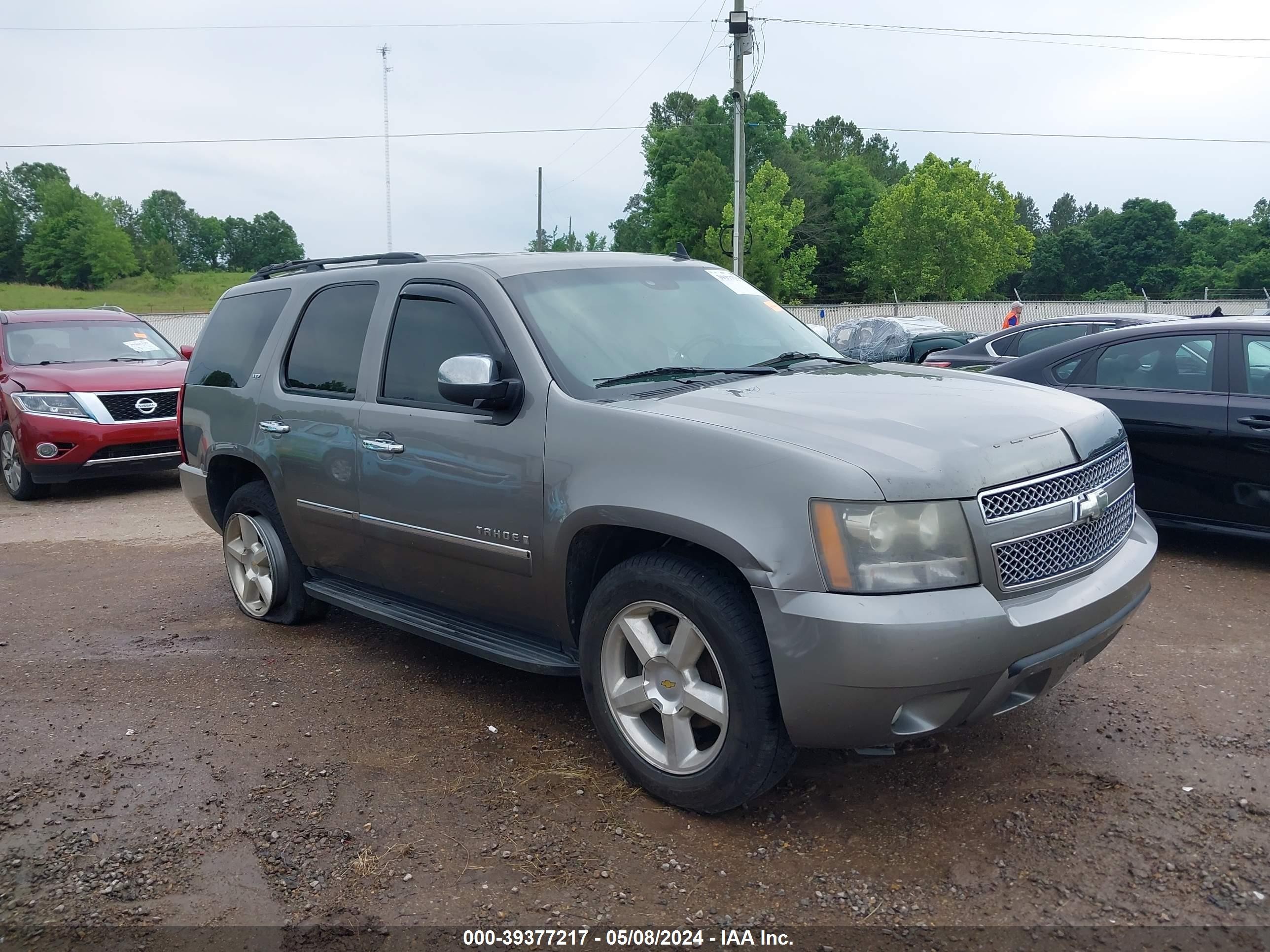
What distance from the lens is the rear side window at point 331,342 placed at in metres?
4.63

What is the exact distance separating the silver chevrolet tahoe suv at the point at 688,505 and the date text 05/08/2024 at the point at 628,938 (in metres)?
0.51

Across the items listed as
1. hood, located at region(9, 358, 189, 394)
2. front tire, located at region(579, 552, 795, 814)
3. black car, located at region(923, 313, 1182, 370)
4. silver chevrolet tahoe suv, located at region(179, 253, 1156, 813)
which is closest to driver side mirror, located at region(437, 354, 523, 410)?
silver chevrolet tahoe suv, located at region(179, 253, 1156, 813)

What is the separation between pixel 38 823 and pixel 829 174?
77.4 metres

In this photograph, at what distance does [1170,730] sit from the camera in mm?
3895

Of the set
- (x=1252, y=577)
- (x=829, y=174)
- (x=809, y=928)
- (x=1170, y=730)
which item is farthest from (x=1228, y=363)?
(x=829, y=174)

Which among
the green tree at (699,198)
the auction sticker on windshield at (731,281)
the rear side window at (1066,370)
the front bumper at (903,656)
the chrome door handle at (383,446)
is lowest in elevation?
the front bumper at (903,656)

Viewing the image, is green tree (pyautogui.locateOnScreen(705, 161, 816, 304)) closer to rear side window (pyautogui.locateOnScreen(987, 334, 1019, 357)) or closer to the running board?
rear side window (pyautogui.locateOnScreen(987, 334, 1019, 357))

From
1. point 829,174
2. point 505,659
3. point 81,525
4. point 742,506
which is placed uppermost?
point 829,174

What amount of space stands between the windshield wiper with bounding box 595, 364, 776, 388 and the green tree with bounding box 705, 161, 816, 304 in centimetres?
4577

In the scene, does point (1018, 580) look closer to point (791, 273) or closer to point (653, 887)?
point (653, 887)

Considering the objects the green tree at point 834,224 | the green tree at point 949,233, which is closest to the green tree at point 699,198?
the green tree at point 949,233

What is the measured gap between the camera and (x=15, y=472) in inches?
401

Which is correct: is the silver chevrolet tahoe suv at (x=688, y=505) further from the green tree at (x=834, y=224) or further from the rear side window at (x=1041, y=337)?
the green tree at (x=834, y=224)

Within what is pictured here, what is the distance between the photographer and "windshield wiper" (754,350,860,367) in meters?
4.19
